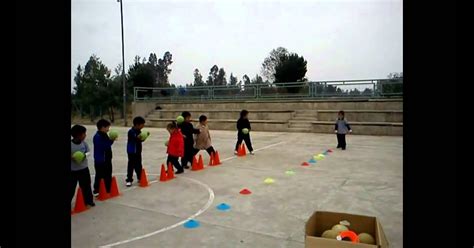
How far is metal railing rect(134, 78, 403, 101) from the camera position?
19.6 m

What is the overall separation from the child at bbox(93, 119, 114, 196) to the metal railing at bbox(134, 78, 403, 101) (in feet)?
50.3

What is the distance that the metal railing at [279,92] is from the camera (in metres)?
19.6

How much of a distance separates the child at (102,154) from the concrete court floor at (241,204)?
1.55 feet

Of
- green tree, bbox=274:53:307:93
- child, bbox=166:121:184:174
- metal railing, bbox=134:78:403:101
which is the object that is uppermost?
green tree, bbox=274:53:307:93

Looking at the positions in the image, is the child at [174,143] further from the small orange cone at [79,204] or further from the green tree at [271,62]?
the green tree at [271,62]

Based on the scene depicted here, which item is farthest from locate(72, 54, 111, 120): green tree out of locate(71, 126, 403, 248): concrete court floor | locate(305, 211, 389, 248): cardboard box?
locate(305, 211, 389, 248): cardboard box

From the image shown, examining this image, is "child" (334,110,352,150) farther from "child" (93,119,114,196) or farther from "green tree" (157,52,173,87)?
"green tree" (157,52,173,87)

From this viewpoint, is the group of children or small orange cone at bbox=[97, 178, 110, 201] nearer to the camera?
the group of children
